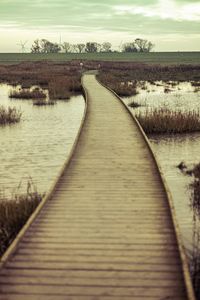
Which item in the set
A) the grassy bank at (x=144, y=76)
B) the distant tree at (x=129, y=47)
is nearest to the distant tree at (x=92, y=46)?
the distant tree at (x=129, y=47)

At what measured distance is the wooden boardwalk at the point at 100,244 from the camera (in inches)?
173

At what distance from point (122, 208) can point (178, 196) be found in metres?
2.95

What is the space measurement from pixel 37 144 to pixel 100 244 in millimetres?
9603

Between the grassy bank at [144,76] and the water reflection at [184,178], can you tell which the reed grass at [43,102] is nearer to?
the water reflection at [184,178]

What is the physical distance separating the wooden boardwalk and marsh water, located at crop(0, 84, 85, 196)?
1917mm

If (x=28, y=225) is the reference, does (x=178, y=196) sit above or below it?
below

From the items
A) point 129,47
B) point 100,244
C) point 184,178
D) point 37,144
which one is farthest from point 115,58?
point 100,244

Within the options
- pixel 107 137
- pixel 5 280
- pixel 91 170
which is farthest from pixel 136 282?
pixel 107 137

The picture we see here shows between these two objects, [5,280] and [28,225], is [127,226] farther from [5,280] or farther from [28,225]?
[5,280]

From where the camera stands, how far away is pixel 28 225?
5.90 meters

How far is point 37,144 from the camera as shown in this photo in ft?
48.2

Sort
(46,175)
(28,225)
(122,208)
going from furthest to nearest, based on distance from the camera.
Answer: (46,175) → (122,208) → (28,225)

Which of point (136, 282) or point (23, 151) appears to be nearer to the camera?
point (136, 282)

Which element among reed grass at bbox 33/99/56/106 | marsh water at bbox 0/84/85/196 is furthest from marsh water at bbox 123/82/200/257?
reed grass at bbox 33/99/56/106
